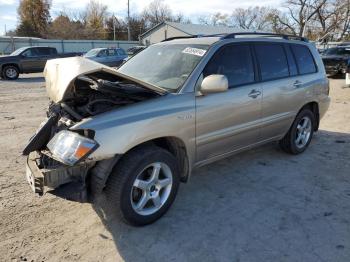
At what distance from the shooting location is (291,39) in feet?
17.4

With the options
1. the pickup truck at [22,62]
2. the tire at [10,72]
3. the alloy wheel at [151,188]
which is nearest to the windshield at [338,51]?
the pickup truck at [22,62]

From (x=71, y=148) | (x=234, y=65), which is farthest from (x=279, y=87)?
(x=71, y=148)

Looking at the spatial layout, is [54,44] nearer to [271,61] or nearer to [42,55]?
[42,55]

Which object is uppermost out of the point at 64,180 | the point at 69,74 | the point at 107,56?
the point at 107,56

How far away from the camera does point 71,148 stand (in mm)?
2881

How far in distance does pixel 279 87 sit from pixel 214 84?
1623 millimetres

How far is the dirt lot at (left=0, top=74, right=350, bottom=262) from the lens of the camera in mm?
3025

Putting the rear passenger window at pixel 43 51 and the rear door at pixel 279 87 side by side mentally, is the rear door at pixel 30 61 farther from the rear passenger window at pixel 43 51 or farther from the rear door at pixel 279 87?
the rear door at pixel 279 87

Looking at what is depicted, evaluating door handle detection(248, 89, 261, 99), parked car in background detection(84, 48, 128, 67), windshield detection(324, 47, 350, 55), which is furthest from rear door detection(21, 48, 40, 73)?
door handle detection(248, 89, 261, 99)

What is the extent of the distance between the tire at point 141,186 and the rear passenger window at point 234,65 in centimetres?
112

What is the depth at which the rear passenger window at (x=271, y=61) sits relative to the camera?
14.9 ft

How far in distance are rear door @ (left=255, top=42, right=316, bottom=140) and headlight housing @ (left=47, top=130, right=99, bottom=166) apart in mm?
2541

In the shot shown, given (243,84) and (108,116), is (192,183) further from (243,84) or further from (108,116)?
(108,116)

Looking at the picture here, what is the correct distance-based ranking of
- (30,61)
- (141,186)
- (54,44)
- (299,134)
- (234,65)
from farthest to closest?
(54,44) < (30,61) < (299,134) < (234,65) < (141,186)
